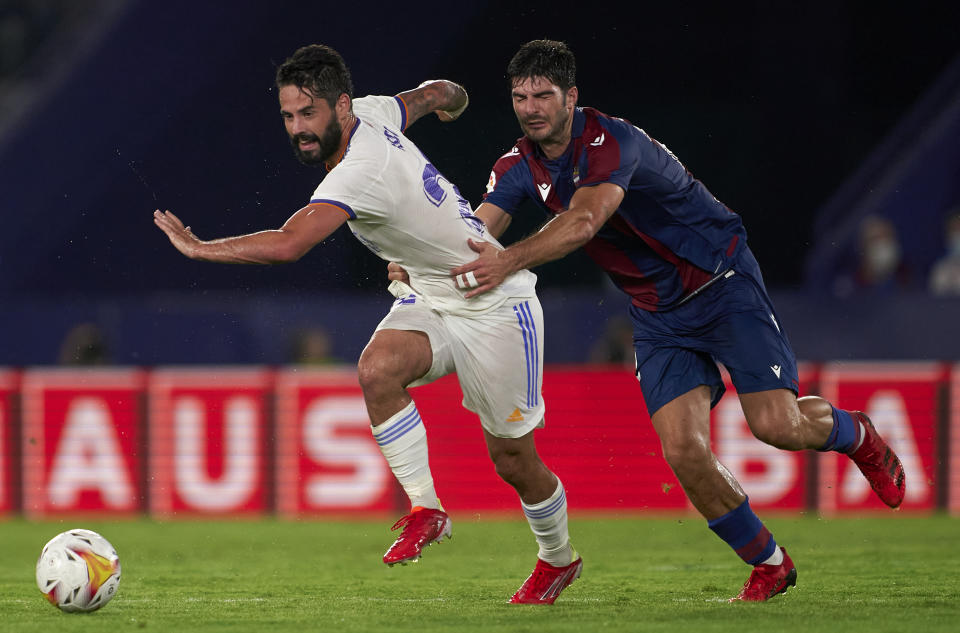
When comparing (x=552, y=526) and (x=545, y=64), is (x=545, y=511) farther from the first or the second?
(x=545, y=64)

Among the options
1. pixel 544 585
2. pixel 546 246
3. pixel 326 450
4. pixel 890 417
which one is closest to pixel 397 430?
pixel 546 246

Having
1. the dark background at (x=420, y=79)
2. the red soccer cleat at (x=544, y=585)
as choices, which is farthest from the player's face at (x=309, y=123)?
the dark background at (x=420, y=79)

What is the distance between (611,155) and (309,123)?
1.30m

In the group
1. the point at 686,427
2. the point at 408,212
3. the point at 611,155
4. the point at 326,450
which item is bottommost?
the point at 326,450

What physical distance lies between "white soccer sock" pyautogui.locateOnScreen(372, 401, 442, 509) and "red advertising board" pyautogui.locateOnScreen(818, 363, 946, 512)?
616 centimetres

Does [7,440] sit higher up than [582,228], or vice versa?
[582,228]

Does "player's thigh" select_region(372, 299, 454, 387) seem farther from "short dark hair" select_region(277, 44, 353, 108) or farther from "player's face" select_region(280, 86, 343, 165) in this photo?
"short dark hair" select_region(277, 44, 353, 108)

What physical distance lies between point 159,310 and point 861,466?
801 centimetres

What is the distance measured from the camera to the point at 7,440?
40.2 feet

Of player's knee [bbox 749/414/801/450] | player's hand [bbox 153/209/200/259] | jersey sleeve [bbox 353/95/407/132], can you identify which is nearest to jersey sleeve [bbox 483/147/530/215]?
jersey sleeve [bbox 353/95/407/132]

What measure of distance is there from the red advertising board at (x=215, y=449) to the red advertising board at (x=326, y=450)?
0.57 feet

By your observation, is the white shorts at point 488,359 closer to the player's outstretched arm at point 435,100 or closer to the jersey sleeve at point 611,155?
the jersey sleeve at point 611,155

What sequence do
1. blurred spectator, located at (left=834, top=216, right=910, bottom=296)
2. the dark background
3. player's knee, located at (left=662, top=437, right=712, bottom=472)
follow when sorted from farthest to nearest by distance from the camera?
blurred spectator, located at (left=834, top=216, right=910, bottom=296)
the dark background
player's knee, located at (left=662, top=437, right=712, bottom=472)

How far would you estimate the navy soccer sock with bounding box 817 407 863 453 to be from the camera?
6629mm
